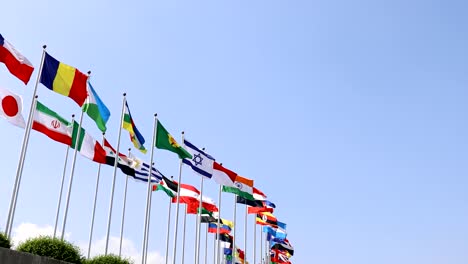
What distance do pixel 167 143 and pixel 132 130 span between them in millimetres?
2233

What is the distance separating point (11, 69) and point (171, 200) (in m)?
20.7

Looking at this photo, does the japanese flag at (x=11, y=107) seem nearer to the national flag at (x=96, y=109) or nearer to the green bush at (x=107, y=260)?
the national flag at (x=96, y=109)

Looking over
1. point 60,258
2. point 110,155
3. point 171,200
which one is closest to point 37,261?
point 60,258

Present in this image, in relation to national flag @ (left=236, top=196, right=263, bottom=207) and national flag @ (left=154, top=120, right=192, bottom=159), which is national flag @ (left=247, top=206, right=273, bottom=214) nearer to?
national flag @ (left=236, top=196, right=263, bottom=207)

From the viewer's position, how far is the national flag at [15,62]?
65.3 feet

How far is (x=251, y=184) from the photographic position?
3803 centimetres

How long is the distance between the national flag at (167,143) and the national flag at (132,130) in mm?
969

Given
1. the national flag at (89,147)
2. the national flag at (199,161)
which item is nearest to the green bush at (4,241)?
the national flag at (89,147)

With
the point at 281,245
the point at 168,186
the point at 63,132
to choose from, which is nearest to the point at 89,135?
the point at 63,132

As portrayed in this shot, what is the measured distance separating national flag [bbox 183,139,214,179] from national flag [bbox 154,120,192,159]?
0.89 m

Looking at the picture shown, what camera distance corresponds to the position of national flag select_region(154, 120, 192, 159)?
2808 centimetres

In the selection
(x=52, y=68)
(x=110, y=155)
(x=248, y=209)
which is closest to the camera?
(x=52, y=68)

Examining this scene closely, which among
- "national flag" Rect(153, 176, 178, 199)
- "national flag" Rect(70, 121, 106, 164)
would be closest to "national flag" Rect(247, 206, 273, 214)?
"national flag" Rect(153, 176, 178, 199)

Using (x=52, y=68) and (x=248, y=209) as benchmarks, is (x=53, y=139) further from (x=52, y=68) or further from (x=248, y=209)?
(x=248, y=209)
